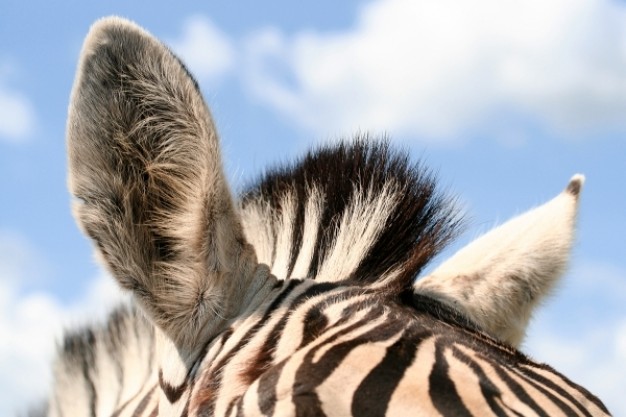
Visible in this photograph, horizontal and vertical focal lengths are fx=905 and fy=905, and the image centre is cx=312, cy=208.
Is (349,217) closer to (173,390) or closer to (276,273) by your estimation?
(276,273)

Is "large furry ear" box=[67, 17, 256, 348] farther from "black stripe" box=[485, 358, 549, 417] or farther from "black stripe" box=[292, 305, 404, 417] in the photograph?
"black stripe" box=[485, 358, 549, 417]

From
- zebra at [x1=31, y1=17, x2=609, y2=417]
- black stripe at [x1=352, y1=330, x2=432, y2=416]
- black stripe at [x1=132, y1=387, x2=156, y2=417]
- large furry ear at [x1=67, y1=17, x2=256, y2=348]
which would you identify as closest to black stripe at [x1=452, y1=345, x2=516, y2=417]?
zebra at [x1=31, y1=17, x2=609, y2=417]

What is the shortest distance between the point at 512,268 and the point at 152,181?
1.91 metres

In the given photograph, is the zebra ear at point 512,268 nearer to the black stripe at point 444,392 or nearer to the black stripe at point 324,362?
the black stripe at point 324,362

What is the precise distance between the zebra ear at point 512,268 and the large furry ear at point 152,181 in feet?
4.08

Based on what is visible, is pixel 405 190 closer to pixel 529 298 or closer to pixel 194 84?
pixel 529 298

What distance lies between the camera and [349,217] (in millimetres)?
3938

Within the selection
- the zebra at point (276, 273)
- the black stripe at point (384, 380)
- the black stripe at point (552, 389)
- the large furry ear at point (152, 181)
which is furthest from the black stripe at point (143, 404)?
the black stripe at point (552, 389)

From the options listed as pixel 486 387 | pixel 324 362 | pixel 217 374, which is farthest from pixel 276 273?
pixel 486 387

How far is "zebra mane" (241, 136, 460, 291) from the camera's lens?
377 centimetres

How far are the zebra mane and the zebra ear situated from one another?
21cm

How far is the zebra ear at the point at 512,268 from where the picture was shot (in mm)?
4207

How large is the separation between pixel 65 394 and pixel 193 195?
84.0 inches

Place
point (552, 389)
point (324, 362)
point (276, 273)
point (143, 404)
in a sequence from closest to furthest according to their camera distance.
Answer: point (324, 362) < point (552, 389) < point (276, 273) < point (143, 404)
